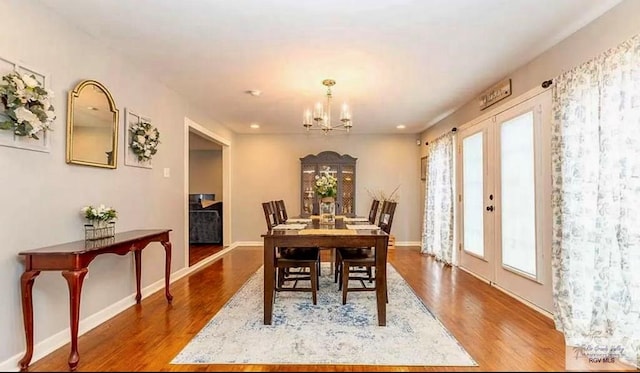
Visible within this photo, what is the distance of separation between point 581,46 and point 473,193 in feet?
7.68

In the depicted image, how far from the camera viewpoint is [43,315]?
244cm

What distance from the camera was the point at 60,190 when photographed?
262cm

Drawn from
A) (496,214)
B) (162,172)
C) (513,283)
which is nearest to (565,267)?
(513,283)

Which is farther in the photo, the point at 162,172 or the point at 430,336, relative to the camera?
the point at 162,172

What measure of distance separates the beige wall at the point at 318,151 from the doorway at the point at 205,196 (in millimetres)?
325

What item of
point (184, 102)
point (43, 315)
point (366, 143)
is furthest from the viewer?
point (366, 143)

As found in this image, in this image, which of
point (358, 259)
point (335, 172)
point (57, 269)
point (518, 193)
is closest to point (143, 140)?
point (57, 269)

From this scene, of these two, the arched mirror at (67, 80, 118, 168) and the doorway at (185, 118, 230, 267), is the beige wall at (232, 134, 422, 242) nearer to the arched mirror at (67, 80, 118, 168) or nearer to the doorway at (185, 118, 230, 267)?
the doorway at (185, 118, 230, 267)

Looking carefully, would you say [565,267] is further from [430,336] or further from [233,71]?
[233,71]

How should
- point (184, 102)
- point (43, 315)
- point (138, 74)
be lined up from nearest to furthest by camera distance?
Answer: point (43, 315)
point (138, 74)
point (184, 102)

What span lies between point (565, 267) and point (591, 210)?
0.48 meters

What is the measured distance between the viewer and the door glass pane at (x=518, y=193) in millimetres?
3459

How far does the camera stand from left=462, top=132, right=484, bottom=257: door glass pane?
4.61 meters

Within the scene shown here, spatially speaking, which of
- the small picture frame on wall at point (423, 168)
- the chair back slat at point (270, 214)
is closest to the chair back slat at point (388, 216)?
the chair back slat at point (270, 214)
